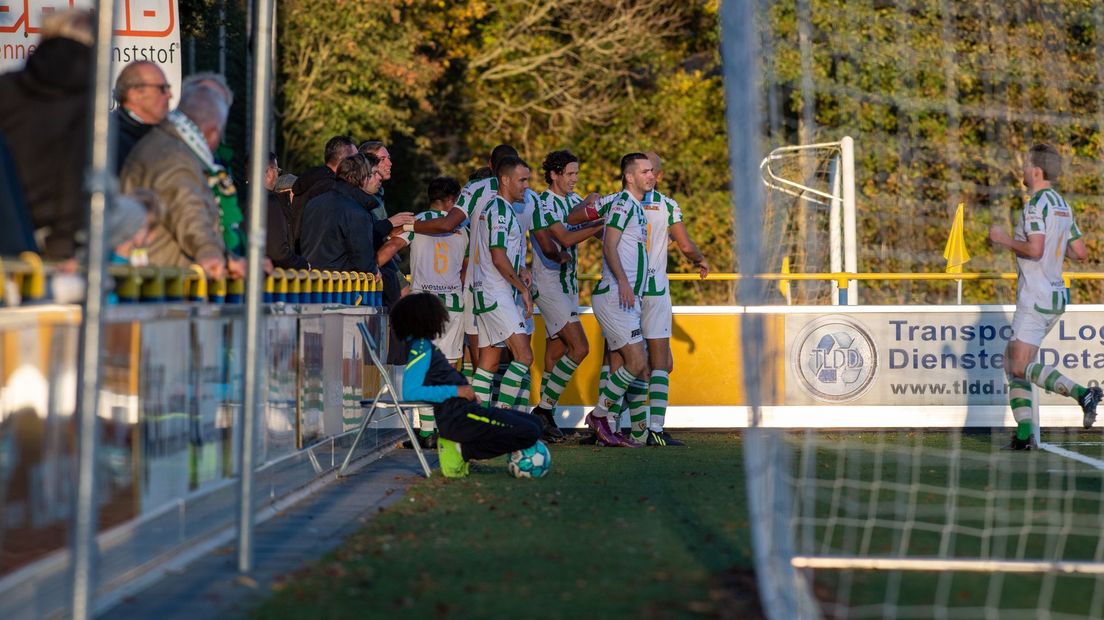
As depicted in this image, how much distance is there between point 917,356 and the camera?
557 inches

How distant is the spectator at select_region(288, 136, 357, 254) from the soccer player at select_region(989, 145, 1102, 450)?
502 centimetres

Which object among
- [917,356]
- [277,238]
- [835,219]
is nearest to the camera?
[277,238]

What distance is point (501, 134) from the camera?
30.0m

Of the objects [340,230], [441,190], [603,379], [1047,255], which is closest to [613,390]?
[603,379]

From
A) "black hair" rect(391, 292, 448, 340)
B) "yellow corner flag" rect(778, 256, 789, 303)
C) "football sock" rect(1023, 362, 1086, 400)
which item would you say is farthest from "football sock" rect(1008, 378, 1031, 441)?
"black hair" rect(391, 292, 448, 340)

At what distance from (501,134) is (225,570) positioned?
2409 cm

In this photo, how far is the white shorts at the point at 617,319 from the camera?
11914mm

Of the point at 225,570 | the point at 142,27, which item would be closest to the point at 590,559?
the point at 225,570

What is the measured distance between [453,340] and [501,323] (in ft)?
1.76

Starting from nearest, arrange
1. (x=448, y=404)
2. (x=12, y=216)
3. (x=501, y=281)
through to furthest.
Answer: (x=12, y=216) < (x=448, y=404) < (x=501, y=281)

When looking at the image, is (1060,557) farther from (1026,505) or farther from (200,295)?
(200,295)

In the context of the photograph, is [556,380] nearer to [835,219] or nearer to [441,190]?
[441,190]

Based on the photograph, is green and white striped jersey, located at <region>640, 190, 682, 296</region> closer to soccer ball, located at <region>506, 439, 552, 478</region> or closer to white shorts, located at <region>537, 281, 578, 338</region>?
white shorts, located at <region>537, 281, 578, 338</region>

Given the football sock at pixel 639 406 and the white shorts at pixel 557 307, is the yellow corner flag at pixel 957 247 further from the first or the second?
the white shorts at pixel 557 307
